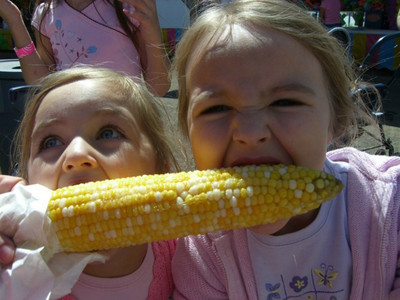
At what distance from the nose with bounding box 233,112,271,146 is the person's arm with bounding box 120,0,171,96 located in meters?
1.05

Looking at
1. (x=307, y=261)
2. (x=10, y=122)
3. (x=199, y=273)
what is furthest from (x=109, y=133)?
(x=10, y=122)

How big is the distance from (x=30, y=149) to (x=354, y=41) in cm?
825

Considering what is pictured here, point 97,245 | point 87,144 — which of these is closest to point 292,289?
point 97,245

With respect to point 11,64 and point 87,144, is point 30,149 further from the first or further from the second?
point 11,64

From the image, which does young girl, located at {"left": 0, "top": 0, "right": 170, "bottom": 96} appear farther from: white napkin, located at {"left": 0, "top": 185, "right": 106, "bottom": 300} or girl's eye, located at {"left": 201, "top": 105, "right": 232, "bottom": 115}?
white napkin, located at {"left": 0, "top": 185, "right": 106, "bottom": 300}

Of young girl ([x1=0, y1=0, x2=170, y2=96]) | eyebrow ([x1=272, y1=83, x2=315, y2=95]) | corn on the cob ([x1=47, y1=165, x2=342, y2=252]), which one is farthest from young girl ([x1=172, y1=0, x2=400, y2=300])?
young girl ([x1=0, y1=0, x2=170, y2=96])

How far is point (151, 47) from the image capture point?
7.62ft

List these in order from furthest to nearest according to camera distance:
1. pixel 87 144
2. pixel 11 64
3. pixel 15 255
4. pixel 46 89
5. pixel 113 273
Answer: pixel 11 64, pixel 46 89, pixel 113 273, pixel 87 144, pixel 15 255

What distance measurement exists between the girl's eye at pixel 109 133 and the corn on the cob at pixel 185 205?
28 centimetres

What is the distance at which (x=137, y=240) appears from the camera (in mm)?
1275

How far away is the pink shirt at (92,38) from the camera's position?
230 centimetres

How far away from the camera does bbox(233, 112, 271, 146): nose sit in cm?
125

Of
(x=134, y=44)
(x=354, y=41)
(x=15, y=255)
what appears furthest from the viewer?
(x=354, y=41)

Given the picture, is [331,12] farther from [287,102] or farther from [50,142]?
[50,142]
